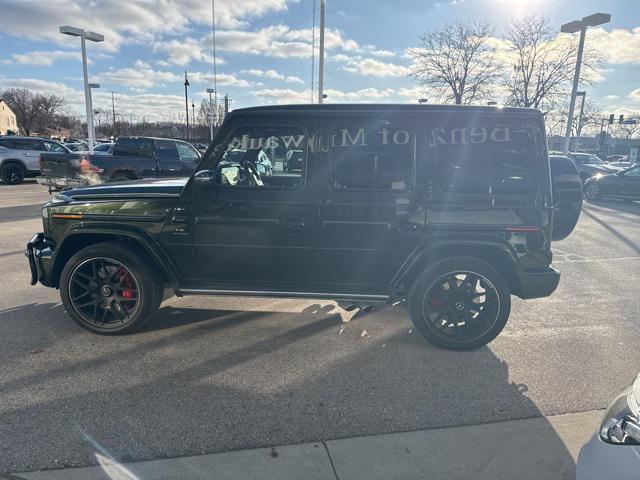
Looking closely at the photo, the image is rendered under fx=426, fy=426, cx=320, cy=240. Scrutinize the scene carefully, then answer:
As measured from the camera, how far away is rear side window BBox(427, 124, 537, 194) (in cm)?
344

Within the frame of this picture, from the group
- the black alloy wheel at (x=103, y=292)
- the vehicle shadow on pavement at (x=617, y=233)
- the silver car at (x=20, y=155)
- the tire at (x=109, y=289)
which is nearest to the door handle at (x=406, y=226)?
the tire at (x=109, y=289)

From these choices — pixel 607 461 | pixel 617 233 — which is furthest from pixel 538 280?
pixel 617 233

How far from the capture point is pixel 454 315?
3707 mm

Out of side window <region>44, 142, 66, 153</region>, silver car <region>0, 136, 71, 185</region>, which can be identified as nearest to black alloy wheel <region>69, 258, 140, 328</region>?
silver car <region>0, 136, 71, 185</region>

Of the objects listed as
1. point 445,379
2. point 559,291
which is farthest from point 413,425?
point 559,291

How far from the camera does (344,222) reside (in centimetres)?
355

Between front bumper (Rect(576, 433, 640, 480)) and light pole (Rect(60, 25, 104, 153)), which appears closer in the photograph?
front bumper (Rect(576, 433, 640, 480))

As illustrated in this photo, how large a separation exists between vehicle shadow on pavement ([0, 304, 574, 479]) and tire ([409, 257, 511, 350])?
16 centimetres

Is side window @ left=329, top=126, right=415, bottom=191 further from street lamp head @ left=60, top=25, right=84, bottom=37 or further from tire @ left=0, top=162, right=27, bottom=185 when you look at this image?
street lamp head @ left=60, top=25, right=84, bottom=37

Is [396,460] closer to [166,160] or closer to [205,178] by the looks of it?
[205,178]

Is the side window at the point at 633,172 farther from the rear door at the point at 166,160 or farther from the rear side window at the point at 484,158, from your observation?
the rear door at the point at 166,160

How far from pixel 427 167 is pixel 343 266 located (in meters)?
1.08

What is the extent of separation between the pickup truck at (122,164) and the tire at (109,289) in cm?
799

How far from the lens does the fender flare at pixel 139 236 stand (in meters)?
3.71
